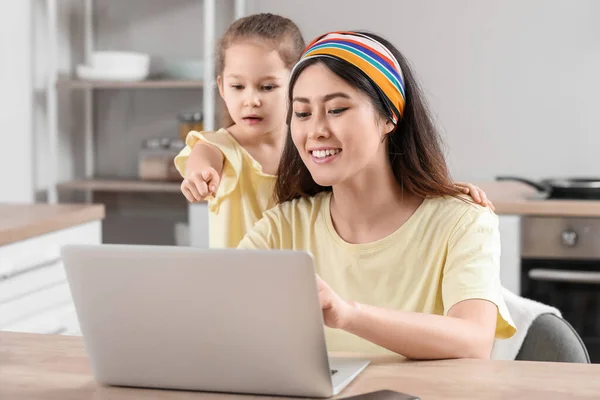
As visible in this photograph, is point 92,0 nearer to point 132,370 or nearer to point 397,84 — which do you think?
point 397,84

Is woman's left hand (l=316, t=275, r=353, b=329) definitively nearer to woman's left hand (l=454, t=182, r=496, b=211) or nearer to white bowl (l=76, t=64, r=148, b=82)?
woman's left hand (l=454, t=182, r=496, b=211)

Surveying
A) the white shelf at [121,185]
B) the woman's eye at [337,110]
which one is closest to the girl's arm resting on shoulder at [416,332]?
the woman's eye at [337,110]

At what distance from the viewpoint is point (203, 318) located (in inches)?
44.2

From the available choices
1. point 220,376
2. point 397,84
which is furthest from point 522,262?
point 220,376

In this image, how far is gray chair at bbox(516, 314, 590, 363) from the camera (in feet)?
5.30

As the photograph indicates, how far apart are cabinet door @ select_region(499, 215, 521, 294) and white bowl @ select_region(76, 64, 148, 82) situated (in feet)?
5.63

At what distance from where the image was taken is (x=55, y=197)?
4000 mm

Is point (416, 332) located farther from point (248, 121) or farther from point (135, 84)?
point (135, 84)

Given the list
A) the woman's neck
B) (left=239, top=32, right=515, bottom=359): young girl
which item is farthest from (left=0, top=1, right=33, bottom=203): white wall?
the woman's neck

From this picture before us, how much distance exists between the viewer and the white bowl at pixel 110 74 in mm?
3830

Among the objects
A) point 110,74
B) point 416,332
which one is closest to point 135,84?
point 110,74

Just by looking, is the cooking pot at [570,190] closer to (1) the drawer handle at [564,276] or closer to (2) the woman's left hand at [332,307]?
(1) the drawer handle at [564,276]

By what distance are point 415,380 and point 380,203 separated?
50cm

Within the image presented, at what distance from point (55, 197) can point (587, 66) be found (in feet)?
7.46
